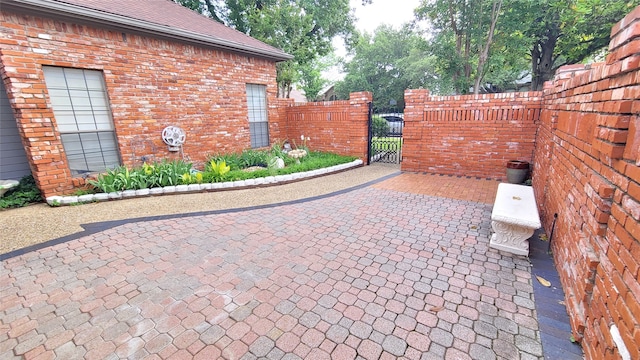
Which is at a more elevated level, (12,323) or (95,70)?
(95,70)

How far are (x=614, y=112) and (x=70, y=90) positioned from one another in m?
7.59

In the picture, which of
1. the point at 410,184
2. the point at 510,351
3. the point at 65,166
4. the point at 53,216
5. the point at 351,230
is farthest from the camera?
the point at 410,184

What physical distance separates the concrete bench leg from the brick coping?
14.4ft

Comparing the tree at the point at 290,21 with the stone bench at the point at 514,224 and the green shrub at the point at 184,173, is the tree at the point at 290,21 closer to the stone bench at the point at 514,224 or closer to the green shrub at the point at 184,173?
the green shrub at the point at 184,173

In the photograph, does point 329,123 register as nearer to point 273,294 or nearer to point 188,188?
point 188,188

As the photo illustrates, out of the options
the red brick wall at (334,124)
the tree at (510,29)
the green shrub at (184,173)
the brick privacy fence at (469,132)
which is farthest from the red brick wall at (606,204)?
the tree at (510,29)

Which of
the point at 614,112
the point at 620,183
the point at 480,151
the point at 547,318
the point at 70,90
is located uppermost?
the point at 70,90

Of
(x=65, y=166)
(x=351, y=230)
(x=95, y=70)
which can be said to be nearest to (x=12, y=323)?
(x=351, y=230)

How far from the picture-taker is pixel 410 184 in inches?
231

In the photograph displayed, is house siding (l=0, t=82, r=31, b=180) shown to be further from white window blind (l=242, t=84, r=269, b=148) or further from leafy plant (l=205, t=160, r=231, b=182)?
white window blind (l=242, t=84, r=269, b=148)

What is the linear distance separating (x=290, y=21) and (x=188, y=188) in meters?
10.4

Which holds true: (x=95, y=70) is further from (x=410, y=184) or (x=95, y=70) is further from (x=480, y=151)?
(x=480, y=151)

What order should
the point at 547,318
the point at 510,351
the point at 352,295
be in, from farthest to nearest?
1. the point at 352,295
2. the point at 547,318
3. the point at 510,351

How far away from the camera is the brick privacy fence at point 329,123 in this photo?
→ 26.0ft
